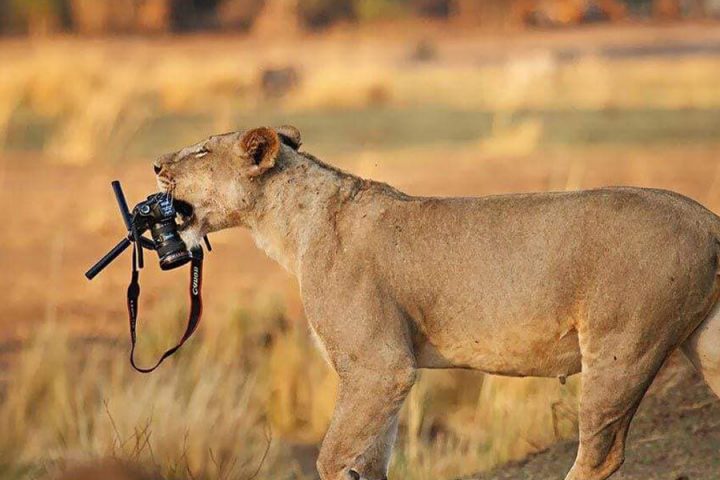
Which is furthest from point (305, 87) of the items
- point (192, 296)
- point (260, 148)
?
point (260, 148)

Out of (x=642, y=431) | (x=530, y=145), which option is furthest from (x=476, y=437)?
(x=530, y=145)

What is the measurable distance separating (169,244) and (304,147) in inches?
576

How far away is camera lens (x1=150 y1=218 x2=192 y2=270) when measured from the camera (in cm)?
780

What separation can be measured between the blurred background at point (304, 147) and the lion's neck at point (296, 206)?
1091 mm

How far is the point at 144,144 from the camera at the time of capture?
75.9 ft

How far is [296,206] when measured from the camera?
7801mm

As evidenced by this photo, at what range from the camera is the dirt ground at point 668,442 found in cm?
882

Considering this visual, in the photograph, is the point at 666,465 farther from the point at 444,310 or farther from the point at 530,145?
the point at 530,145

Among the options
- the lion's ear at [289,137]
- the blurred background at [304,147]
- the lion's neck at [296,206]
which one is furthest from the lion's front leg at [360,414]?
the lion's ear at [289,137]

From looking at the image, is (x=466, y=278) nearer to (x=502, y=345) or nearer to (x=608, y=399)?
(x=502, y=345)

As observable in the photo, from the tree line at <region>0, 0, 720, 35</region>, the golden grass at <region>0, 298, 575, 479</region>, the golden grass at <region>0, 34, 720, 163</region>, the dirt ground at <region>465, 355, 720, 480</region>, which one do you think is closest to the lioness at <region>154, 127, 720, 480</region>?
the dirt ground at <region>465, 355, 720, 480</region>

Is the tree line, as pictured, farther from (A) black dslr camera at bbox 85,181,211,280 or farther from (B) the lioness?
(B) the lioness

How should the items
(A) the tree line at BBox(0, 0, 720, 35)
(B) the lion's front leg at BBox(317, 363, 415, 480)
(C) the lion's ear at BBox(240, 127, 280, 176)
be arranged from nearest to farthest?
(B) the lion's front leg at BBox(317, 363, 415, 480)
(C) the lion's ear at BBox(240, 127, 280, 176)
(A) the tree line at BBox(0, 0, 720, 35)

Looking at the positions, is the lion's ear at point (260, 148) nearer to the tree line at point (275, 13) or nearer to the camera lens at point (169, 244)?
the camera lens at point (169, 244)
